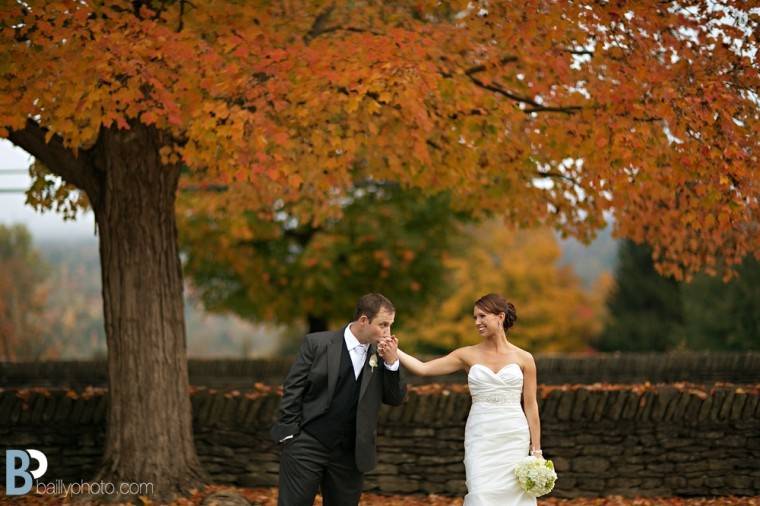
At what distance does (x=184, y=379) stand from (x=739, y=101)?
6069 millimetres

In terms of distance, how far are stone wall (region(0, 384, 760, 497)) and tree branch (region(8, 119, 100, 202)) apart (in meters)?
2.50

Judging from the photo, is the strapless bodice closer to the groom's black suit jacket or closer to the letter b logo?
the groom's black suit jacket

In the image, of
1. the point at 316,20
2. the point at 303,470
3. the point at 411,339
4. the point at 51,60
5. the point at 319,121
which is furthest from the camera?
the point at 411,339

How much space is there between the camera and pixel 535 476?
21.5ft

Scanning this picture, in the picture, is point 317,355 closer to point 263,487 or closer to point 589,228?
point 263,487

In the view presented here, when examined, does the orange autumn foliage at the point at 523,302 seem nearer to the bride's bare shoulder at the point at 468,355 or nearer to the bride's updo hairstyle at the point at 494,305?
the bride's bare shoulder at the point at 468,355

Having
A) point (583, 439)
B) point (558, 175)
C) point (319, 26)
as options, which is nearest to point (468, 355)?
point (583, 439)

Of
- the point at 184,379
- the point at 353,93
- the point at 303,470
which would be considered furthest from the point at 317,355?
the point at 184,379

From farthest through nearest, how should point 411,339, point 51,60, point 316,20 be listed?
point 411,339 → point 316,20 → point 51,60

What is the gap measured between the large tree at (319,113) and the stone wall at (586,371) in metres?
4.43

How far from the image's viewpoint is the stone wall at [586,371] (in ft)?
47.2

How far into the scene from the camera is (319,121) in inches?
348

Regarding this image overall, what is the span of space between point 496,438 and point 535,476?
0.45m

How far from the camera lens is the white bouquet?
21.5ft
